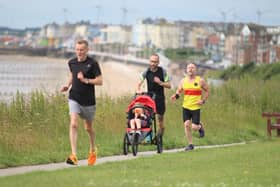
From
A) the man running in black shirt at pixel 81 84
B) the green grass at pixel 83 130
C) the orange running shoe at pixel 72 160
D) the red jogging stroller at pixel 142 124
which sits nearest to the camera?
the orange running shoe at pixel 72 160

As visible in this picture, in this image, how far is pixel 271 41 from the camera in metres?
164

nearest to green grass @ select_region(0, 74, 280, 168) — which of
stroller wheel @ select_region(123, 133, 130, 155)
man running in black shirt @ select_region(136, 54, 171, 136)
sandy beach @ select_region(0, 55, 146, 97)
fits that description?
stroller wheel @ select_region(123, 133, 130, 155)

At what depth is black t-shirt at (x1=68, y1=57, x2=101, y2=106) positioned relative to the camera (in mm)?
14195

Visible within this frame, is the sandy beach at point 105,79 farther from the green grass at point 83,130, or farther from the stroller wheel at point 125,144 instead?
the stroller wheel at point 125,144

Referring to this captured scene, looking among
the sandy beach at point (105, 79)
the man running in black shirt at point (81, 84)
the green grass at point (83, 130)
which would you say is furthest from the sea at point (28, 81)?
the man running in black shirt at point (81, 84)

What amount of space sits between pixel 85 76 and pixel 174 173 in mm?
2278

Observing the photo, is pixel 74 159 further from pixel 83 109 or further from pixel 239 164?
pixel 239 164

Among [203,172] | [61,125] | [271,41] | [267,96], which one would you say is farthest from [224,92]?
[271,41]

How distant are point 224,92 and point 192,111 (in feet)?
42.6

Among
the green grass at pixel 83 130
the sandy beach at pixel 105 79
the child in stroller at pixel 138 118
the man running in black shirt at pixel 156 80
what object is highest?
the man running in black shirt at pixel 156 80

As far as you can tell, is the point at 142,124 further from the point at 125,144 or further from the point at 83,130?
the point at 83,130

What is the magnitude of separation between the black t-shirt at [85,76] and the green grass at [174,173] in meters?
1.04

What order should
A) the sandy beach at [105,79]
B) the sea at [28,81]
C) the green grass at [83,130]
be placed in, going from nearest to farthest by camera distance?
the green grass at [83,130], the sea at [28,81], the sandy beach at [105,79]

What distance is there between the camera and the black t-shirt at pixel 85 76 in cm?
1420
